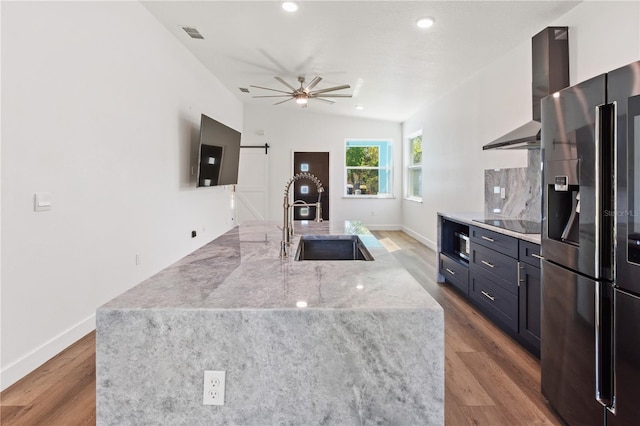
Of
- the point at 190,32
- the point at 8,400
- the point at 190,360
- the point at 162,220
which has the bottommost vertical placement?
the point at 8,400

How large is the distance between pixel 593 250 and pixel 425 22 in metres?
2.76

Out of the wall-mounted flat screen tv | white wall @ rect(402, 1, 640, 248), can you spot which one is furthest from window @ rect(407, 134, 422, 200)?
the wall-mounted flat screen tv

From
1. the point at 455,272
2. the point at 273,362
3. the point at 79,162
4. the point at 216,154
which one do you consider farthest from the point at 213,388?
the point at 216,154

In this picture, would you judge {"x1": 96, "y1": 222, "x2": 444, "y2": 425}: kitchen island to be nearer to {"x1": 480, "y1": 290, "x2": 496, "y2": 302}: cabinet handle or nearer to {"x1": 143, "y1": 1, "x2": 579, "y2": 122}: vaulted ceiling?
{"x1": 480, "y1": 290, "x2": 496, "y2": 302}: cabinet handle

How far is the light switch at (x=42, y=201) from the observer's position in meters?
2.35

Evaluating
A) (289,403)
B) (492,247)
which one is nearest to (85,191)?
(289,403)

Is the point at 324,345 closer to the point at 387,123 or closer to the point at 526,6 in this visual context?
the point at 526,6

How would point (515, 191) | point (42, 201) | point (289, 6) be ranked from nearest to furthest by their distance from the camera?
1. point (42, 201)
2. point (289, 6)
3. point (515, 191)

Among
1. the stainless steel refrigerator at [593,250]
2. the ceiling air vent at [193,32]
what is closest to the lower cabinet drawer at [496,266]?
the stainless steel refrigerator at [593,250]

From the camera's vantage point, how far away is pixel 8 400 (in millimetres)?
1991

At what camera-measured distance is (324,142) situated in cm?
863

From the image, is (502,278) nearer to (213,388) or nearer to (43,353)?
(213,388)

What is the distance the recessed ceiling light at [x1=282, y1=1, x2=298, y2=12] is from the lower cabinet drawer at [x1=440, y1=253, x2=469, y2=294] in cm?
300

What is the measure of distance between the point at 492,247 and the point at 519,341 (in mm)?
745
